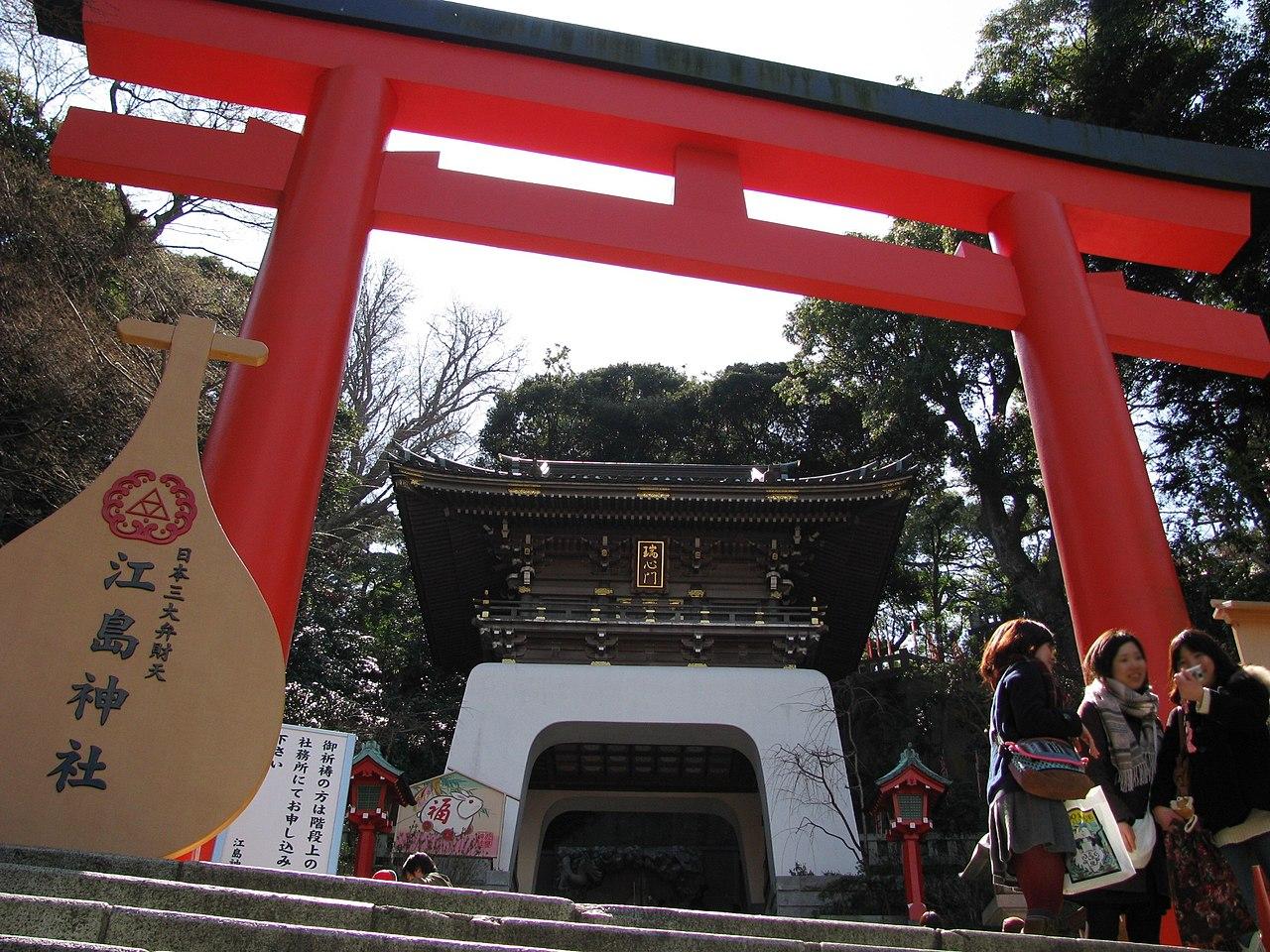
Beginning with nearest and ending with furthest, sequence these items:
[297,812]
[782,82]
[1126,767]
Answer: [1126,767]
[782,82]
[297,812]

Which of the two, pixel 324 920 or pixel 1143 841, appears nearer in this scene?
pixel 324 920

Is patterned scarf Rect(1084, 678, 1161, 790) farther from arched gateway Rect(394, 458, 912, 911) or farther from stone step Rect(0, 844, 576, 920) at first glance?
arched gateway Rect(394, 458, 912, 911)

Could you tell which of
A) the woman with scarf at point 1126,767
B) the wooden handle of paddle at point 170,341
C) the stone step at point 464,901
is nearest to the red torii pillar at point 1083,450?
the woman with scarf at point 1126,767

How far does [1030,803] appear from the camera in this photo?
2768mm

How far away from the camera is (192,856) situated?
3.38m

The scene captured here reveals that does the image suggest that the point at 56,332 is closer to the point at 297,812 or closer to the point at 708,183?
the point at 297,812

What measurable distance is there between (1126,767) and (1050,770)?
316 millimetres

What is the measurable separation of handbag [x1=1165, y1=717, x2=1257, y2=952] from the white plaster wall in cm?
781

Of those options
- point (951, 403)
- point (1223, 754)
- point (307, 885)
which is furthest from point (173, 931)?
point (951, 403)

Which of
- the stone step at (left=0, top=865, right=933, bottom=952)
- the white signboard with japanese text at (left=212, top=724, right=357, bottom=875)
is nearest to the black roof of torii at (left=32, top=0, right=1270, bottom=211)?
the white signboard with japanese text at (left=212, top=724, right=357, bottom=875)

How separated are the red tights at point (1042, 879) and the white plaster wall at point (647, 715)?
7759mm

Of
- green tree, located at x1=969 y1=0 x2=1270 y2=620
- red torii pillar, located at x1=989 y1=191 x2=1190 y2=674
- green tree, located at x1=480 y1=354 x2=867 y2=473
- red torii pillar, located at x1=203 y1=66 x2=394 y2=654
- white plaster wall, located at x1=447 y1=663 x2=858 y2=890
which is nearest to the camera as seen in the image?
red torii pillar, located at x1=203 y1=66 x2=394 y2=654

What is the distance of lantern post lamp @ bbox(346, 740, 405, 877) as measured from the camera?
9477mm

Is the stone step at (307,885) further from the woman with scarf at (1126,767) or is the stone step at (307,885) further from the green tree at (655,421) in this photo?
the green tree at (655,421)
